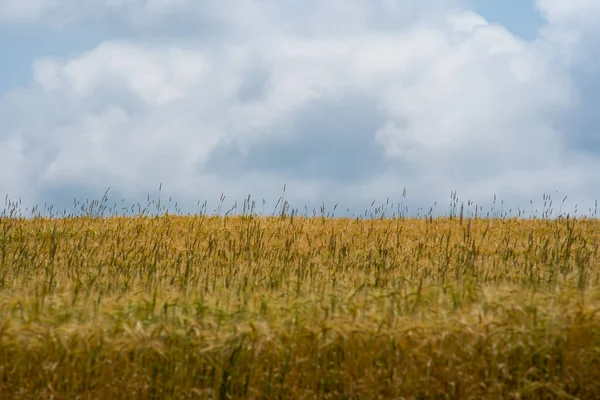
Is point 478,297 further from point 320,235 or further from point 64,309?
point 320,235

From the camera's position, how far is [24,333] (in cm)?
602

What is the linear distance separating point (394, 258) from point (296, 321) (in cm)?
617

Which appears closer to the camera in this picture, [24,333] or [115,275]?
[24,333]

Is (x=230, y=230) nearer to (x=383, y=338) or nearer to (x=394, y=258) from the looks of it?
(x=394, y=258)

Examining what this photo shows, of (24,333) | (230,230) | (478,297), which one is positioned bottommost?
(24,333)

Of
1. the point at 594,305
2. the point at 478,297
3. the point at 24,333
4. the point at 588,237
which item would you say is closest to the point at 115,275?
the point at 24,333

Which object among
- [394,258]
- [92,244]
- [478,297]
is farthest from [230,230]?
[478,297]

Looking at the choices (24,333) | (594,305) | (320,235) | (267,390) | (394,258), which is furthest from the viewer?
A: (320,235)

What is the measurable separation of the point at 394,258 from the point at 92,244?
6.37 metres

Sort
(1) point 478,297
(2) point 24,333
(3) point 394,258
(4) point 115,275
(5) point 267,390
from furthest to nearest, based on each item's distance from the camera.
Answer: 1. (3) point 394,258
2. (4) point 115,275
3. (1) point 478,297
4. (2) point 24,333
5. (5) point 267,390

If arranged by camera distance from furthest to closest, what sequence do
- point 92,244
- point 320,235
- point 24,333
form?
point 320,235
point 92,244
point 24,333

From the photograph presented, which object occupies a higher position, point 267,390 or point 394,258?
point 394,258

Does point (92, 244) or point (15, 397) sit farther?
point (92, 244)

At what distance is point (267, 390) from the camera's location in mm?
5625
